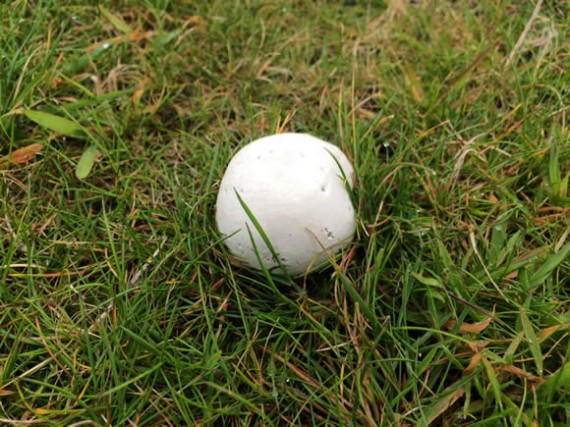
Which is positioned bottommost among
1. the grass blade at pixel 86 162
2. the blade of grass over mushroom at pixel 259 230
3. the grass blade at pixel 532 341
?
the grass blade at pixel 86 162

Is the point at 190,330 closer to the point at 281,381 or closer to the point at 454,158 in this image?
the point at 281,381

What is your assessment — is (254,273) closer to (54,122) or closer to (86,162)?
(86,162)

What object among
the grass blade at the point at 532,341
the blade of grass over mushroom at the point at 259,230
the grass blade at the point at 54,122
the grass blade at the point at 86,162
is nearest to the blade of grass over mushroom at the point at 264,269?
the blade of grass over mushroom at the point at 259,230

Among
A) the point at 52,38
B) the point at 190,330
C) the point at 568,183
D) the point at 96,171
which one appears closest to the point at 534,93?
the point at 568,183

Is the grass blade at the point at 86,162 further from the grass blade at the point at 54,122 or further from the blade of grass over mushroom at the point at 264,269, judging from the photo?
the blade of grass over mushroom at the point at 264,269

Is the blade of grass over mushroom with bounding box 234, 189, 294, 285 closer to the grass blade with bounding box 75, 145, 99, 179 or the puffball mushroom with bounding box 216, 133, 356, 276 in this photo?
the puffball mushroom with bounding box 216, 133, 356, 276

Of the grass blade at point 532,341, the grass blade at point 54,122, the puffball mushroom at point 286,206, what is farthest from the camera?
the grass blade at point 54,122

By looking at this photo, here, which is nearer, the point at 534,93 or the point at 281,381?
the point at 281,381
